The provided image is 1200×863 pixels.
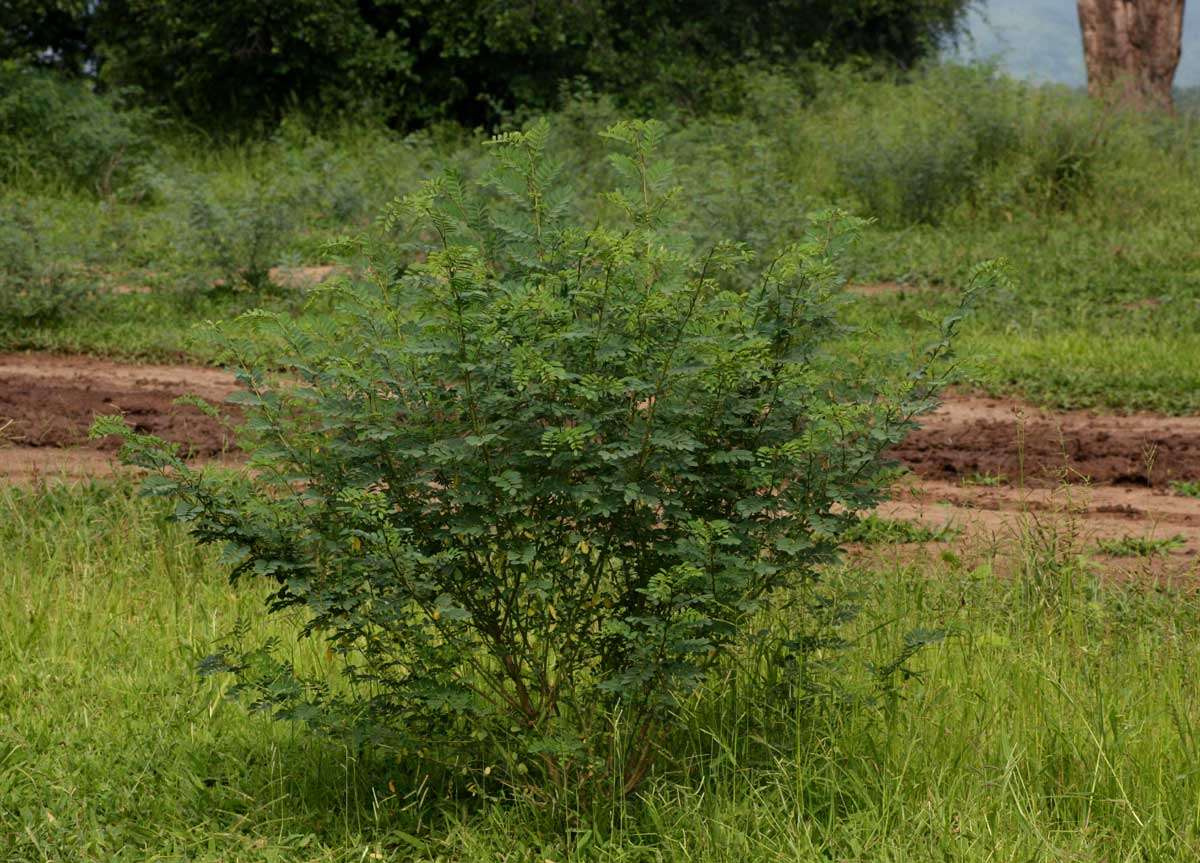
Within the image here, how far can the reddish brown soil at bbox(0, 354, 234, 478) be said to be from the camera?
285 inches

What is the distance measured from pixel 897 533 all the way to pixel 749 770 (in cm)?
284

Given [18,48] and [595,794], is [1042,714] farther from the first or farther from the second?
[18,48]

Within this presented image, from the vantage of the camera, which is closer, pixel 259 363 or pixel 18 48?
pixel 259 363

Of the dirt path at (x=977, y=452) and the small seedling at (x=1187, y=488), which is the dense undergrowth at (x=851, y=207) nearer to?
the dirt path at (x=977, y=452)

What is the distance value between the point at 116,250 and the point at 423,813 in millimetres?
10262

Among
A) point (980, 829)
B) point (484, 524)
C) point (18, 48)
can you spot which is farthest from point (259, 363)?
point (18, 48)

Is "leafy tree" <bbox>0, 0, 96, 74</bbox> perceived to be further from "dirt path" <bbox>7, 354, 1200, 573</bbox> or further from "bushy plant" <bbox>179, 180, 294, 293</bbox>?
"dirt path" <bbox>7, 354, 1200, 573</bbox>

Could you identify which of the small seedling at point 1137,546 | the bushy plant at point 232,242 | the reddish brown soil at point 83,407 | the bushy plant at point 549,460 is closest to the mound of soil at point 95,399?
the reddish brown soil at point 83,407

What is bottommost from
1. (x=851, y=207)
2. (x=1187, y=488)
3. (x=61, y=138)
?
(x=1187, y=488)

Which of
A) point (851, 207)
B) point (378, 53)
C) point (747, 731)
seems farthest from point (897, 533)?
point (378, 53)

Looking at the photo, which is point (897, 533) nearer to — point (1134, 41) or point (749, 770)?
point (749, 770)

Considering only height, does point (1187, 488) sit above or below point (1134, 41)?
below

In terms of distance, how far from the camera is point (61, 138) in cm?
1659

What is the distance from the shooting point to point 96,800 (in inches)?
145
